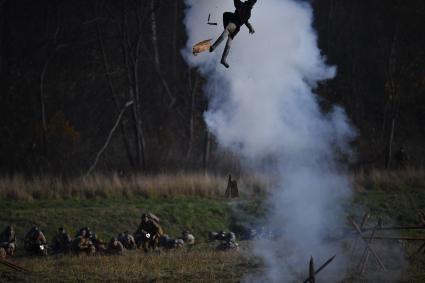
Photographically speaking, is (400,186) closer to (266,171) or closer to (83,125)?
(266,171)

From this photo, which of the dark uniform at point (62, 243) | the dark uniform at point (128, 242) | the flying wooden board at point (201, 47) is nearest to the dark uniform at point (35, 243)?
the dark uniform at point (62, 243)

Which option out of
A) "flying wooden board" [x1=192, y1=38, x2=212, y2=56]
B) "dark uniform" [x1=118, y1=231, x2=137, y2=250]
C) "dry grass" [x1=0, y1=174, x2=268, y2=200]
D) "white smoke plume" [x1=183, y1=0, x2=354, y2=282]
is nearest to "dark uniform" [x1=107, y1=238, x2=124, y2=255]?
"dark uniform" [x1=118, y1=231, x2=137, y2=250]

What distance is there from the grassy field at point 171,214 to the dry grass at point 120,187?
0.04 metres

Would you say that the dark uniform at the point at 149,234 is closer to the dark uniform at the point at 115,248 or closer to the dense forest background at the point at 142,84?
the dark uniform at the point at 115,248

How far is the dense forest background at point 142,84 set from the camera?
38.5 meters

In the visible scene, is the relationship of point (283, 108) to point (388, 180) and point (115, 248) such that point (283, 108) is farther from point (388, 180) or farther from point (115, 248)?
point (388, 180)

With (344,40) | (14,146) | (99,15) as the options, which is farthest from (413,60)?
(14,146)

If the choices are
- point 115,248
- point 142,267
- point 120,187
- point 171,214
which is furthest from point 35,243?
point 120,187

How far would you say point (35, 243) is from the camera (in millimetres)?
21109

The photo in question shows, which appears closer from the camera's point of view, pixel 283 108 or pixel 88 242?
pixel 283 108

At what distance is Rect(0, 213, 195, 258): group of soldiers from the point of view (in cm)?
2098

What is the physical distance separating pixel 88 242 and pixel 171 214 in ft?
15.9

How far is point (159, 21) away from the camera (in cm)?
4716

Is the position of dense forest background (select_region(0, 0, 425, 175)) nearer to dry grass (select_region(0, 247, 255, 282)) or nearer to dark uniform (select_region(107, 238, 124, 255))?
dark uniform (select_region(107, 238, 124, 255))
